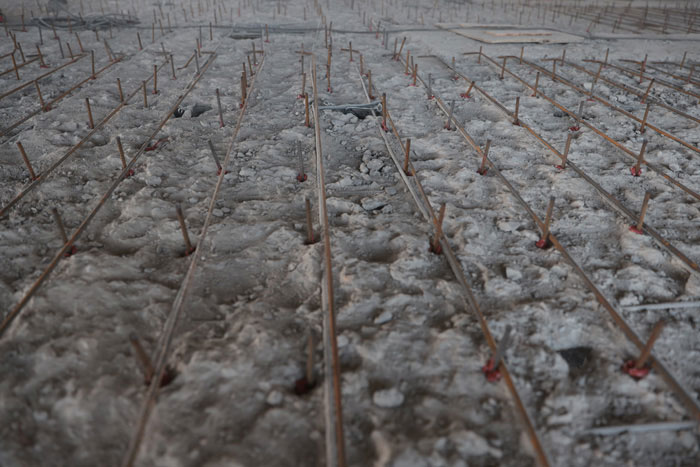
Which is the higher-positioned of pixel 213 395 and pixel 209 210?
pixel 209 210

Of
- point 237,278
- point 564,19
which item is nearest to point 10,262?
point 237,278

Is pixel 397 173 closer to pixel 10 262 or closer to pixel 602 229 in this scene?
pixel 602 229

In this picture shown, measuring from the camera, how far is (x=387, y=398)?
263 cm

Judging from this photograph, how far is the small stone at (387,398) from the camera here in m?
2.61

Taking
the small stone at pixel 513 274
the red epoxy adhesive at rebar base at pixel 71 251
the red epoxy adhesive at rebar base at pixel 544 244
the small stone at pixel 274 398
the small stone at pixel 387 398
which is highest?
the red epoxy adhesive at rebar base at pixel 71 251

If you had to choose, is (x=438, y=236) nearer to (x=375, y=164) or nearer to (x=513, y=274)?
(x=513, y=274)

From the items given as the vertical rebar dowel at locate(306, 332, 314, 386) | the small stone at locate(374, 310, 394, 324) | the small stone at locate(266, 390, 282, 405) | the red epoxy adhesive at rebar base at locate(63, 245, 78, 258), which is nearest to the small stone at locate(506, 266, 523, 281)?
the small stone at locate(374, 310, 394, 324)

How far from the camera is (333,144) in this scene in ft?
19.2

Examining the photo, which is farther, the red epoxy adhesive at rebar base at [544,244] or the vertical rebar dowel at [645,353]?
the red epoxy adhesive at rebar base at [544,244]

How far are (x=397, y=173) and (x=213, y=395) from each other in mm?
3297

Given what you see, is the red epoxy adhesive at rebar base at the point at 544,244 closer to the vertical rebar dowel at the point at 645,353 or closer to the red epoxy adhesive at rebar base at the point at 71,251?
the vertical rebar dowel at the point at 645,353

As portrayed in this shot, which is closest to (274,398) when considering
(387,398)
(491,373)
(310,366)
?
(310,366)

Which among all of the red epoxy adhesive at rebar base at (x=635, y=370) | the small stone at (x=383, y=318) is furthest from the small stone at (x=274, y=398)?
the red epoxy adhesive at rebar base at (x=635, y=370)

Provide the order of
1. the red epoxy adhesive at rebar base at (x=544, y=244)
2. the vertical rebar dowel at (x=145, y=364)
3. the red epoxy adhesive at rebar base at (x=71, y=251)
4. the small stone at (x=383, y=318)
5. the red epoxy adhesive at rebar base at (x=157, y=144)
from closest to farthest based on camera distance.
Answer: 1. the vertical rebar dowel at (x=145, y=364)
2. the small stone at (x=383, y=318)
3. the red epoxy adhesive at rebar base at (x=71, y=251)
4. the red epoxy adhesive at rebar base at (x=544, y=244)
5. the red epoxy adhesive at rebar base at (x=157, y=144)
